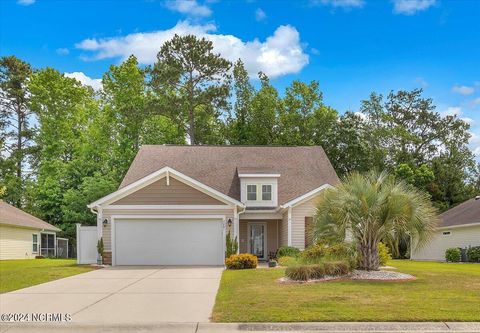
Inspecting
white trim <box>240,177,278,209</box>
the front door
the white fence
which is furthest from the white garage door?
the front door

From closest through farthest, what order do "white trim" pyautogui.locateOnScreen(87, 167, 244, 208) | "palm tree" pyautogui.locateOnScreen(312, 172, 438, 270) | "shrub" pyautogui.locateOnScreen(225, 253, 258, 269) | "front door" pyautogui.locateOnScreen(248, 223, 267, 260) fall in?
"palm tree" pyautogui.locateOnScreen(312, 172, 438, 270)
"shrub" pyautogui.locateOnScreen(225, 253, 258, 269)
"white trim" pyautogui.locateOnScreen(87, 167, 244, 208)
"front door" pyautogui.locateOnScreen(248, 223, 267, 260)

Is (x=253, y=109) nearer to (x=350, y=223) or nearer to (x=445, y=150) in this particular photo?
(x=445, y=150)

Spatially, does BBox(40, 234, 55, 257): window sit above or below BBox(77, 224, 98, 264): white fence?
below

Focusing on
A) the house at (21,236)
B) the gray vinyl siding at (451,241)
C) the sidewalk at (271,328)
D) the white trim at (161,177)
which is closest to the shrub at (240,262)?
the white trim at (161,177)

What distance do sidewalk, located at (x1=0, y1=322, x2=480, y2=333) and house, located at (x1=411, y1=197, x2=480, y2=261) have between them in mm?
19460

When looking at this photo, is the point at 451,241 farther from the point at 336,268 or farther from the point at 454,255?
the point at 336,268

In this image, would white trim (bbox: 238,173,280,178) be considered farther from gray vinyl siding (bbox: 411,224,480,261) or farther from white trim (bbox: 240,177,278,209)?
gray vinyl siding (bbox: 411,224,480,261)

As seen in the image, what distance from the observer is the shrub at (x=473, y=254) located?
27017 mm

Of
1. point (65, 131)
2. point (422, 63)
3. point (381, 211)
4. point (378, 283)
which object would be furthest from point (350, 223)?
point (65, 131)

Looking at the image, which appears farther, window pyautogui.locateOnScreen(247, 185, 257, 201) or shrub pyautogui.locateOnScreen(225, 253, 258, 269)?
window pyautogui.locateOnScreen(247, 185, 257, 201)

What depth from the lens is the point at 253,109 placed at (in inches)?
1768

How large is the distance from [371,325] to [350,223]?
7.66m

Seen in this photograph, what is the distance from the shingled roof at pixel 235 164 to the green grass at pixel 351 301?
14309mm

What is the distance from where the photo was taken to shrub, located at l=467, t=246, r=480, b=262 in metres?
27.0
